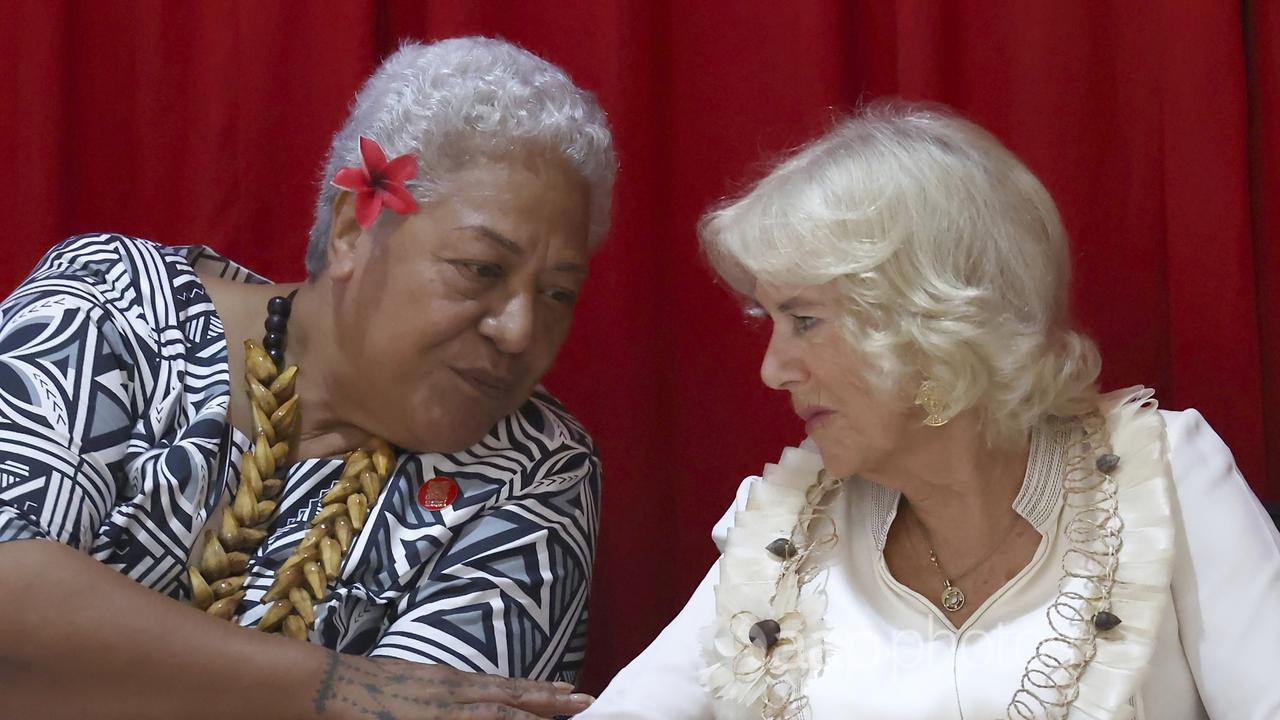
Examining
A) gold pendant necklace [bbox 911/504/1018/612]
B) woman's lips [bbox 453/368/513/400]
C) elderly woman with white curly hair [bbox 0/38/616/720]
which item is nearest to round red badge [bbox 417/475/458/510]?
elderly woman with white curly hair [bbox 0/38/616/720]

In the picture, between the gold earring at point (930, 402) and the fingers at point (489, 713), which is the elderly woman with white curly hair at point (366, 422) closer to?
the fingers at point (489, 713)

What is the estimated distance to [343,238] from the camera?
2.05 meters

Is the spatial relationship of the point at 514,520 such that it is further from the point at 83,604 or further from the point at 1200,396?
the point at 1200,396

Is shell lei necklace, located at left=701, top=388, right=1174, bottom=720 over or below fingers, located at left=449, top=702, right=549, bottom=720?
over

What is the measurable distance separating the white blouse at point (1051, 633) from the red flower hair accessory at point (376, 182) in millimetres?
737

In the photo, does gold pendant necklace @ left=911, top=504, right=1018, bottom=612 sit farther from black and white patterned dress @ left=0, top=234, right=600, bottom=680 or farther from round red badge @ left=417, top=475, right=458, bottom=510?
round red badge @ left=417, top=475, right=458, bottom=510

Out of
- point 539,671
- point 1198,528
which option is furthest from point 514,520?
point 1198,528

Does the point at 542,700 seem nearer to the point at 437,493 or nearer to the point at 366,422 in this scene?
the point at 437,493

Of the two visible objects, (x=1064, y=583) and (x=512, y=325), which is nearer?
(x=1064, y=583)

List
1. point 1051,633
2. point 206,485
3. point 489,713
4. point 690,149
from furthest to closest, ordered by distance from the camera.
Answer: point 690,149 → point 206,485 → point 489,713 → point 1051,633

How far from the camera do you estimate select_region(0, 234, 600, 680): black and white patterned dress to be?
1805 millimetres

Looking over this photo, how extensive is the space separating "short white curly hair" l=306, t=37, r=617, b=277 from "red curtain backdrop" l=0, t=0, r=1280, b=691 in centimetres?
38

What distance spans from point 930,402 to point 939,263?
0.17 m

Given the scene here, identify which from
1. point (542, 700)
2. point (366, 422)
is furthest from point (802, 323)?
point (366, 422)
